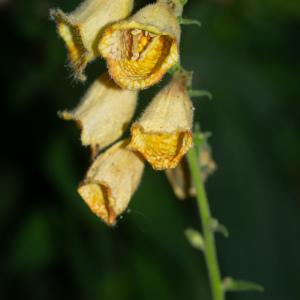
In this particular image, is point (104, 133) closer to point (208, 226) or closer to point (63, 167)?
point (208, 226)

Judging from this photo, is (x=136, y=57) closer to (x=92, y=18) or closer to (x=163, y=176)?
(x=92, y=18)

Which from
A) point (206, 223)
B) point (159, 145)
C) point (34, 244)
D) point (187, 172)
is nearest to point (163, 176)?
point (34, 244)

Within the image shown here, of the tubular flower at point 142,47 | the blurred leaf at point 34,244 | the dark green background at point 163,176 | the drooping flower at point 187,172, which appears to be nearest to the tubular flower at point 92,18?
the tubular flower at point 142,47

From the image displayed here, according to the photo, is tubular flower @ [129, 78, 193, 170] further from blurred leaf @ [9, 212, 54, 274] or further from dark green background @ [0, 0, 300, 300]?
blurred leaf @ [9, 212, 54, 274]

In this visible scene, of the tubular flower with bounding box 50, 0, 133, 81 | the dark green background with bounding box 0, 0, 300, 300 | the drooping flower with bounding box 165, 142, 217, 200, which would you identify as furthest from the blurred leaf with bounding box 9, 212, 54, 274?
the tubular flower with bounding box 50, 0, 133, 81

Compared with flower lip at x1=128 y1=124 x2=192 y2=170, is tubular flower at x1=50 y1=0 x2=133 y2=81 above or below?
above

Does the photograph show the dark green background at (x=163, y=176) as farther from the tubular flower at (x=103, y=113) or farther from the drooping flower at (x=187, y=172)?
the tubular flower at (x=103, y=113)
